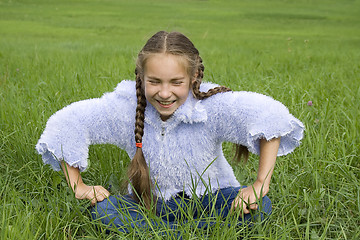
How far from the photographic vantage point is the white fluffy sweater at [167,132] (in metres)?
1.91

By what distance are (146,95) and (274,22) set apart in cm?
1685

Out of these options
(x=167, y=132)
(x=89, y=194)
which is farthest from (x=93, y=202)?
(x=167, y=132)

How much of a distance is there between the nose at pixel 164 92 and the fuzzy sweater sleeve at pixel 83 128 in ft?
0.76

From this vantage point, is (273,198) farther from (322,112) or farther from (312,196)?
(322,112)

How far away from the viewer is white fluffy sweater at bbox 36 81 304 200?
1.91 m

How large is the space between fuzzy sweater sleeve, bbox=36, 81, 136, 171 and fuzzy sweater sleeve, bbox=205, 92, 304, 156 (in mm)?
402

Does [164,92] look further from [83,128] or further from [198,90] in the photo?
[83,128]

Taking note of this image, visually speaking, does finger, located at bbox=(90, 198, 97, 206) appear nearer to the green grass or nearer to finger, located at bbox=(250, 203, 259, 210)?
the green grass

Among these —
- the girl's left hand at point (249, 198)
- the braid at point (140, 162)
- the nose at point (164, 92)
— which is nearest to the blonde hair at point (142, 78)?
the braid at point (140, 162)

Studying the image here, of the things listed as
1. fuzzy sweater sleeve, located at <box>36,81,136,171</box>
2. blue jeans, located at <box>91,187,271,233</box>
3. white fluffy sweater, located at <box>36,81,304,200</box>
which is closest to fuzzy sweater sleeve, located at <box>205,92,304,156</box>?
white fluffy sweater, located at <box>36,81,304,200</box>

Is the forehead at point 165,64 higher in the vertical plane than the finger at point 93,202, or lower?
higher

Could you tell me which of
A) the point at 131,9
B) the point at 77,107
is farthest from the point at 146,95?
the point at 131,9

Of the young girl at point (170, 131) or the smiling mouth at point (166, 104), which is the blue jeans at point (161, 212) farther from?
the smiling mouth at point (166, 104)

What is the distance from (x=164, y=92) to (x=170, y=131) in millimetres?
227
